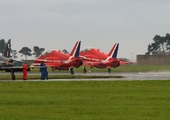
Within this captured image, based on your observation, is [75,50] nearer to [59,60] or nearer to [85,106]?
[59,60]

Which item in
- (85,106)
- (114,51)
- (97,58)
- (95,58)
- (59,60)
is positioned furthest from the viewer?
(114,51)

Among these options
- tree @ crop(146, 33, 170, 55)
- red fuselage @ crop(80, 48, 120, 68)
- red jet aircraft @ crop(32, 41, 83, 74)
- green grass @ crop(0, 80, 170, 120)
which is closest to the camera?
green grass @ crop(0, 80, 170, 120)

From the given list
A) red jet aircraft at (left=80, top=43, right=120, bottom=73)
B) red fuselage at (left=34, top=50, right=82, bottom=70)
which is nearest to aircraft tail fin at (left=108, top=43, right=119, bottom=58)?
red jet aircraft at (left=80, top=43, right=120, bottom=73)

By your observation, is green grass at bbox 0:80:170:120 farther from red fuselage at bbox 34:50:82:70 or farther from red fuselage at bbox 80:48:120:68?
red fuselage at bbox 80:48:120:68

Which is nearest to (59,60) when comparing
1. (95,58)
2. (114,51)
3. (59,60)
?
(59,60)

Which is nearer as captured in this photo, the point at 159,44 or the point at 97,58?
the point at 97,58

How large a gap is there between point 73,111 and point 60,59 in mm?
63499

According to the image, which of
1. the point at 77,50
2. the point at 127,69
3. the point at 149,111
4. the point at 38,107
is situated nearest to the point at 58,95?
the point at 38,107

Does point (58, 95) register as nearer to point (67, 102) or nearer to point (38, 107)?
point (67, 102)

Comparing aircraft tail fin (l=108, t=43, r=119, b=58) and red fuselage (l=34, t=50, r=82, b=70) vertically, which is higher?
aircraft tail fin (l=108, t=43, r=119, b=58)

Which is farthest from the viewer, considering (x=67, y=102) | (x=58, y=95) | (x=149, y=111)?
(x=58, y=95)

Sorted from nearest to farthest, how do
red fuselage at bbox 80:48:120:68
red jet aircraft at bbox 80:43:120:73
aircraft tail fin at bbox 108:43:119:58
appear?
1. red jet aircraft at bbox 80:43:120:73
2. red fuselage at bbox 80:48:120:68
3. aircraft tail fin at bbox 108:43:119:58

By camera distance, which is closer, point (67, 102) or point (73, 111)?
point (73, 111)

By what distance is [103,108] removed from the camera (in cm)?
2158
